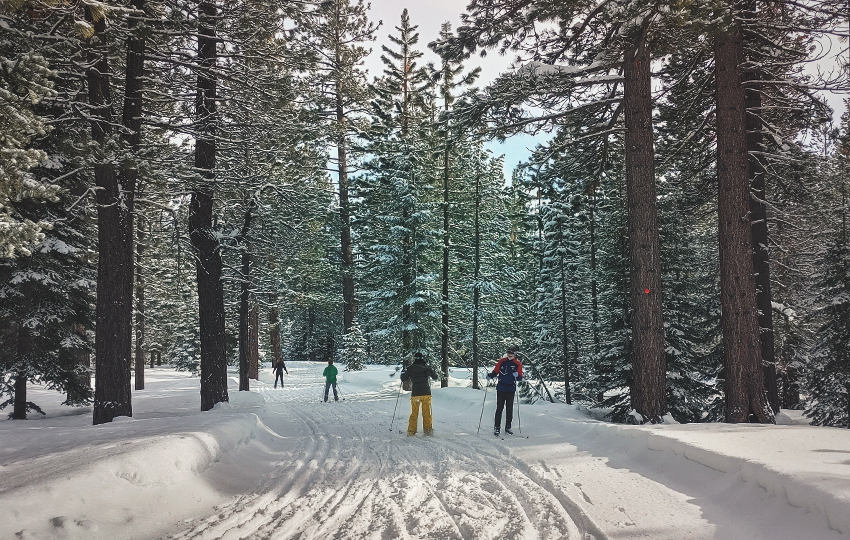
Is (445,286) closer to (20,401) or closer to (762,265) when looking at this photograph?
(762,265)

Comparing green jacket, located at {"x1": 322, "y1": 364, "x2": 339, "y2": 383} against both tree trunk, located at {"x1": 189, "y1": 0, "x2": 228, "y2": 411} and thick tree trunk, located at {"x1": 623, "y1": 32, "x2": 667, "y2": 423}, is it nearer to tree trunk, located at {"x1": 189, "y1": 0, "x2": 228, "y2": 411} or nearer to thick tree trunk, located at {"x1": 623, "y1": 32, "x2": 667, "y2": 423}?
tree trunk, located at {"x1": 189, "y1": 0, "x2": 228, "y2": 411}

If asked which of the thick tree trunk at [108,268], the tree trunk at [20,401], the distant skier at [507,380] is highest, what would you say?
the thick tree trunk at [108,268]

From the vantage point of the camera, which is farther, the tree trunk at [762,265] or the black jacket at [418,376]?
the tree trunk at [762,265]

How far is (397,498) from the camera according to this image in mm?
5727

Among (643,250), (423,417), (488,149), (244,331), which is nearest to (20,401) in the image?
(244,331)

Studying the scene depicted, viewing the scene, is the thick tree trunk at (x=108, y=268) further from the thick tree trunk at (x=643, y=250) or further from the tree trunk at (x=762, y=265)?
the tree trunk at (x=762, y=265)

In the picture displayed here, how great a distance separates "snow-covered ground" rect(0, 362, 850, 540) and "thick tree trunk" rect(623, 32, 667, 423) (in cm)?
153

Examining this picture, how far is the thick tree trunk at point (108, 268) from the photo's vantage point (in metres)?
9.67

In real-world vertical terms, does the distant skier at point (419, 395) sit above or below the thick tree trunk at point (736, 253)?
below

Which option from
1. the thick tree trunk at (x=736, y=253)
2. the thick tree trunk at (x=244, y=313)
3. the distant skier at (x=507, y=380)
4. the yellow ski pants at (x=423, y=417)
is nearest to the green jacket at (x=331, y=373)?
the thick tree trunk at (x=244, y=313)

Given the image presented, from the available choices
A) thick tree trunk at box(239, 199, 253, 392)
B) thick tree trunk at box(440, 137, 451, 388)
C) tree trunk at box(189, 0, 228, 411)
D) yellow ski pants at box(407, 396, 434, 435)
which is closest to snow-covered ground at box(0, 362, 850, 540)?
yellow ski pants at box(407, 396, 434, 435)

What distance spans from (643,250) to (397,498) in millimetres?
7090

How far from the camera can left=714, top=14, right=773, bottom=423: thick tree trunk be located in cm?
958

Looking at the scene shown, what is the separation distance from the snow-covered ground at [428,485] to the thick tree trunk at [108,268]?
91cm
